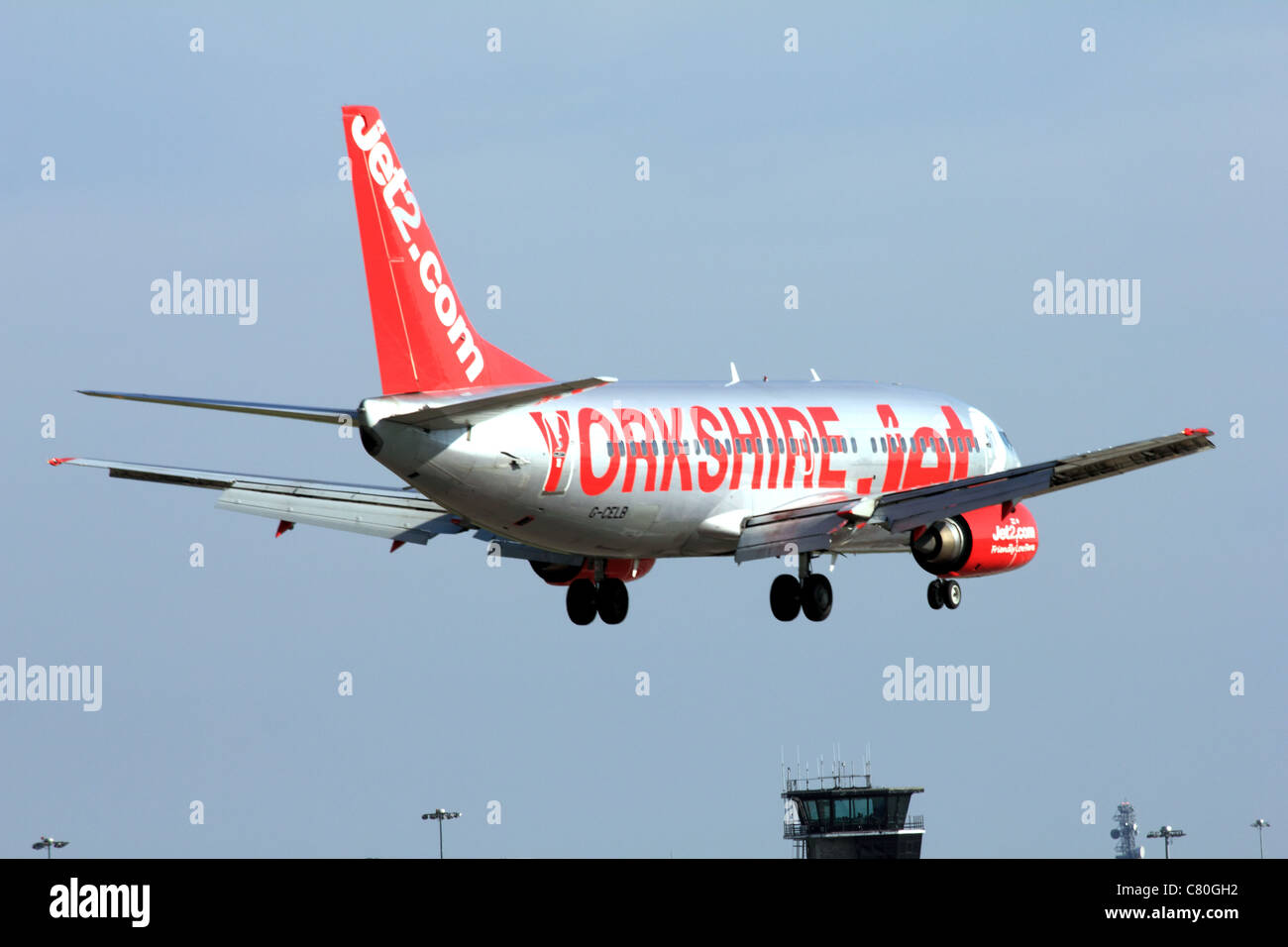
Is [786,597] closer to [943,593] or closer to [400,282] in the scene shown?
[943,593]

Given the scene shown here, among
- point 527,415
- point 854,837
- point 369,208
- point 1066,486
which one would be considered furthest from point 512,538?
point 854,837

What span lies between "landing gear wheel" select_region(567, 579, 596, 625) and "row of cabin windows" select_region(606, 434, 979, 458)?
236 inches

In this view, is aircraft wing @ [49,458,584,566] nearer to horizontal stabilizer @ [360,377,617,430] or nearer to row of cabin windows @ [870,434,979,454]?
horizontal stabilizer @ [360,377,617,430]

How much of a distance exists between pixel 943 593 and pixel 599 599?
9859mm

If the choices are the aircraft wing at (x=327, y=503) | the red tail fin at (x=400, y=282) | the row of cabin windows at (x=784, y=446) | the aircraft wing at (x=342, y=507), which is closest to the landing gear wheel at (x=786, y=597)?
the row of cabin windows at (x=784, y=446)

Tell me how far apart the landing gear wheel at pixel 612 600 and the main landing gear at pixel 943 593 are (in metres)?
8.74

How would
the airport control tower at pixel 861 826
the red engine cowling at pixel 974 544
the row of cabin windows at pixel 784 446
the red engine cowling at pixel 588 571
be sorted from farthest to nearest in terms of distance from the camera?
the airport control tower at pixel 861 826 → the red engine cowling at pixel 588 571 → the red engine cowling at pixel 974 544 → the row of cabin windows at pixel 784 446

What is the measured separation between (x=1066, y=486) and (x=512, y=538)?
13962mm

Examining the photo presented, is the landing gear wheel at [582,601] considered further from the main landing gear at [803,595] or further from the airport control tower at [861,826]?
the airport control tower at [861,826]

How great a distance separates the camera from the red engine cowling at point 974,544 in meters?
60.1

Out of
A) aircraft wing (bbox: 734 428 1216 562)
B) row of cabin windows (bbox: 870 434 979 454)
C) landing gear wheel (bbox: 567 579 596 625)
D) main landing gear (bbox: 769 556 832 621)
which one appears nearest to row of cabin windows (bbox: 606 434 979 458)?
row of cabin windows (bbox: 870 434 979 454)

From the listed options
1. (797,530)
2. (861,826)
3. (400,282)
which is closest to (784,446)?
(797,530)
